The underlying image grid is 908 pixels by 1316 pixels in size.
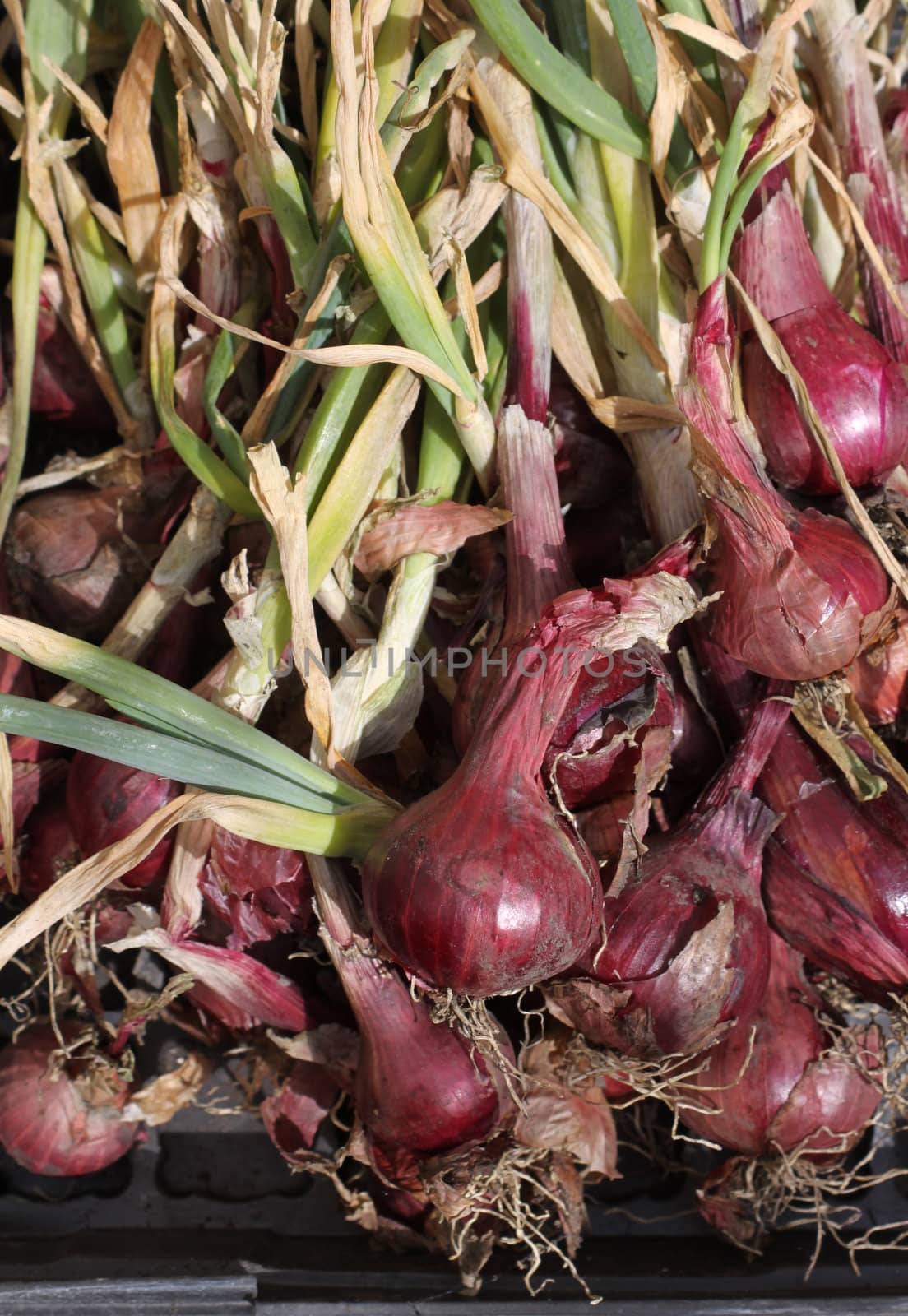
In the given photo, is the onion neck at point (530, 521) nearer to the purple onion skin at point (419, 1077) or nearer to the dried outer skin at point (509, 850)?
the dried outer skin at point (509, 850)

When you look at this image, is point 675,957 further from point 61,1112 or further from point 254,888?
point 61,1112

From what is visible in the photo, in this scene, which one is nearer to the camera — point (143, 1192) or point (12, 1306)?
point (12, 1306)

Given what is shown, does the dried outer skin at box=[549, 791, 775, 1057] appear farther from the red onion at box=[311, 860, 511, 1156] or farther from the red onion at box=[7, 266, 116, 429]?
the red onion at box=[7, 266, 116, 429]

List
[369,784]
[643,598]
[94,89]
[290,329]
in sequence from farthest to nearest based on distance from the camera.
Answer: [94,89] < [290,329] < [369,784] < [643,598]

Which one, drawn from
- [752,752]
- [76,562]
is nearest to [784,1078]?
[752,752]

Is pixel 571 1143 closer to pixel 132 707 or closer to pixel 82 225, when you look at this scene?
pixel 132 707

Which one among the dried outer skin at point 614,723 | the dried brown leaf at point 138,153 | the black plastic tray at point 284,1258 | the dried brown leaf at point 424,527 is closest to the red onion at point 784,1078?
the black plastic tray at point 284,1258

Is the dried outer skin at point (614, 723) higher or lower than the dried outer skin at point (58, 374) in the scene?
lower

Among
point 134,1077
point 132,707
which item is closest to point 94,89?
point 132,707
